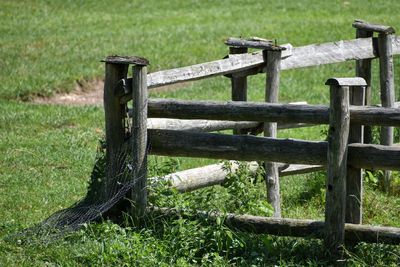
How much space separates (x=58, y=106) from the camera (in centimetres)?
1484

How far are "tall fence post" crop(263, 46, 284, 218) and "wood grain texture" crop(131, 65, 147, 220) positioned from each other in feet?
4.82

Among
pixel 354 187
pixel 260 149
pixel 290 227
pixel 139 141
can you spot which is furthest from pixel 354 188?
pixel 139 141

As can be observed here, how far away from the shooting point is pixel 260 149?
725cm

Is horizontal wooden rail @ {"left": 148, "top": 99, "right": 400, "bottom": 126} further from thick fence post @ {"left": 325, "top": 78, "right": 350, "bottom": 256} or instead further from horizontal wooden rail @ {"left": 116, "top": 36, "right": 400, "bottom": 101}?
horizontal wooden rail @ {"left": 116, "top": 36, "right": 400, "bottom": 101}

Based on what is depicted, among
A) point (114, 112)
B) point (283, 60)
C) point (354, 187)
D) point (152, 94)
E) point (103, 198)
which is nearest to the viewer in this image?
point (354, 187)

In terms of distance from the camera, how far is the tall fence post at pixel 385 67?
9789 mm

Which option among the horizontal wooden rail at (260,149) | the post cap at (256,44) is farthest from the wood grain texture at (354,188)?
the post cap at (256,44)

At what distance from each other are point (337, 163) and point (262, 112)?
0.75 metres

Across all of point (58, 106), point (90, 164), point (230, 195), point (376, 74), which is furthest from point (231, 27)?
point (230, 195)

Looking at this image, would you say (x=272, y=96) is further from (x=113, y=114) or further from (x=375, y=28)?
(x=375, y=28)

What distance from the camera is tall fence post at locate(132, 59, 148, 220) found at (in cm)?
745

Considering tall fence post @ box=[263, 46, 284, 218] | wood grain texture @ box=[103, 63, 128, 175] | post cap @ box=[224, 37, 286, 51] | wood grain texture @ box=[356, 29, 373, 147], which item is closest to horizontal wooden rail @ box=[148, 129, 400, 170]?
wood grain texture @ box=[103, 63, 128, 175]

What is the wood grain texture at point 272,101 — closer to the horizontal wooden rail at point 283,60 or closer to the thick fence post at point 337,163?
the horizontal wooden rail at point 283,60

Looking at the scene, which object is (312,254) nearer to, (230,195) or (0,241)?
(230,195)
